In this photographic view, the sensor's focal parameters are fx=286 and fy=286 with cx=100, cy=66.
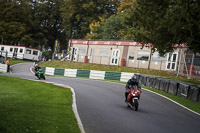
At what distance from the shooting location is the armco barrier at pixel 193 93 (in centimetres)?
1795

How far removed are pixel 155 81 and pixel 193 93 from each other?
5832 millimetres

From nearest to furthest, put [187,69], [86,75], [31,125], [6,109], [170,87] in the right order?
[31,125]
[6,109]
[170,87]
[187,69]
[86,75]

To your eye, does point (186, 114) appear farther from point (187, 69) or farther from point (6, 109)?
point (187, 69)

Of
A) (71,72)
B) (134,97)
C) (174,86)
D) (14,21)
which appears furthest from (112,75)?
(14,21)

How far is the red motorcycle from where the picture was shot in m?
12.3

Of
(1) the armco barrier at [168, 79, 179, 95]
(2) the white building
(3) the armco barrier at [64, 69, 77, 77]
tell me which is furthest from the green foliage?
(2) the white building

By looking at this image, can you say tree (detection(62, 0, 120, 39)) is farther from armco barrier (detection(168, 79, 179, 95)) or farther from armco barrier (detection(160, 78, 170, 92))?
armco barrier (detection(168, 79, 179, 95))

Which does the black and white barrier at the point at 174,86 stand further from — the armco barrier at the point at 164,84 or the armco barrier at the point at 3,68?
the armco barrier at the point at 3,68

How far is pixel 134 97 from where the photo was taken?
12492mm

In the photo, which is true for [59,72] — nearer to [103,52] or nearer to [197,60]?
[103,52]

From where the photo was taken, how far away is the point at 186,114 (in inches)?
517

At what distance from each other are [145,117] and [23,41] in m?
61.4

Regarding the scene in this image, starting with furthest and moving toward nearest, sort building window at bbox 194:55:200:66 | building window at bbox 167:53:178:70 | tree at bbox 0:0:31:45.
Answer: tree at bbox 0:0:31:45
building window at bbox 167:53:178:70
building window at bbox 194:55:200:66

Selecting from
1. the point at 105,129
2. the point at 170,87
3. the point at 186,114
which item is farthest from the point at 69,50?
the point at 105,129
